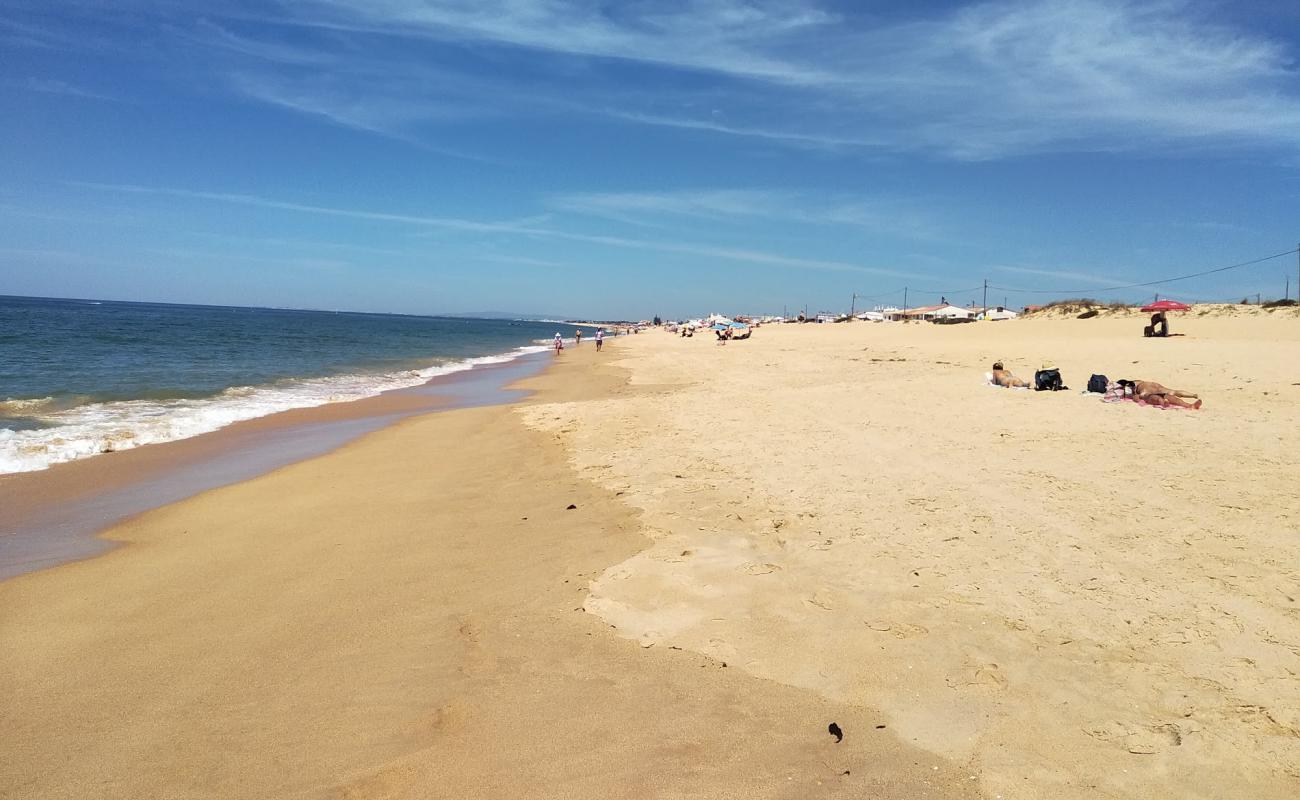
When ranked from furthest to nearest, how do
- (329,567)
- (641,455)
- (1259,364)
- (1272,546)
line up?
(1259,364) < (641,455) < (329,567) < (1272,546)

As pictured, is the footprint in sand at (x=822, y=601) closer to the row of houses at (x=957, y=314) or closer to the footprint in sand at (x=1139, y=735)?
the footprint in sand at (x=1139, y=735)

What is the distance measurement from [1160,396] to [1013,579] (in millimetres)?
7378

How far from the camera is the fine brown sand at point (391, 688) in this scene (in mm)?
3002

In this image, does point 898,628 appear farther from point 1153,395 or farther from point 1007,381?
point 1007,381

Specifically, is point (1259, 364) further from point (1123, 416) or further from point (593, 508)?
→ point (593, 508)

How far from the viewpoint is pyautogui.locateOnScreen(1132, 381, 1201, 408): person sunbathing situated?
32.0 ft

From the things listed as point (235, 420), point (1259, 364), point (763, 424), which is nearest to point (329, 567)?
point (763, 424)

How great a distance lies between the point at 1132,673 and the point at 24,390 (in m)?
23.4

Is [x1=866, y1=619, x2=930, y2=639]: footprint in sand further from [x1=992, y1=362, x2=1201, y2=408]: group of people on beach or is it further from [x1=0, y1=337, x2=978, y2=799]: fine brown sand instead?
[x1=992, y1=362, x2=1201, y2=408]: group of people on beach

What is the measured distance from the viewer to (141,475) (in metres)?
9.59

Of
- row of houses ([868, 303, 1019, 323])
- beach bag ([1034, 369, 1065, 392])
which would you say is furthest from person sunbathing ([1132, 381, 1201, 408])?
row of houses ([868, 303, 1019, 323])

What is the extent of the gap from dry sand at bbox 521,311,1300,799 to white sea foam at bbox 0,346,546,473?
26.0ft

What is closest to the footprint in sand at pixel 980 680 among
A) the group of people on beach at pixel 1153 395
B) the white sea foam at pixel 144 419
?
the group of people on beach at pixel 1153 395

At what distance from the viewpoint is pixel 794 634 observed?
4047mm
